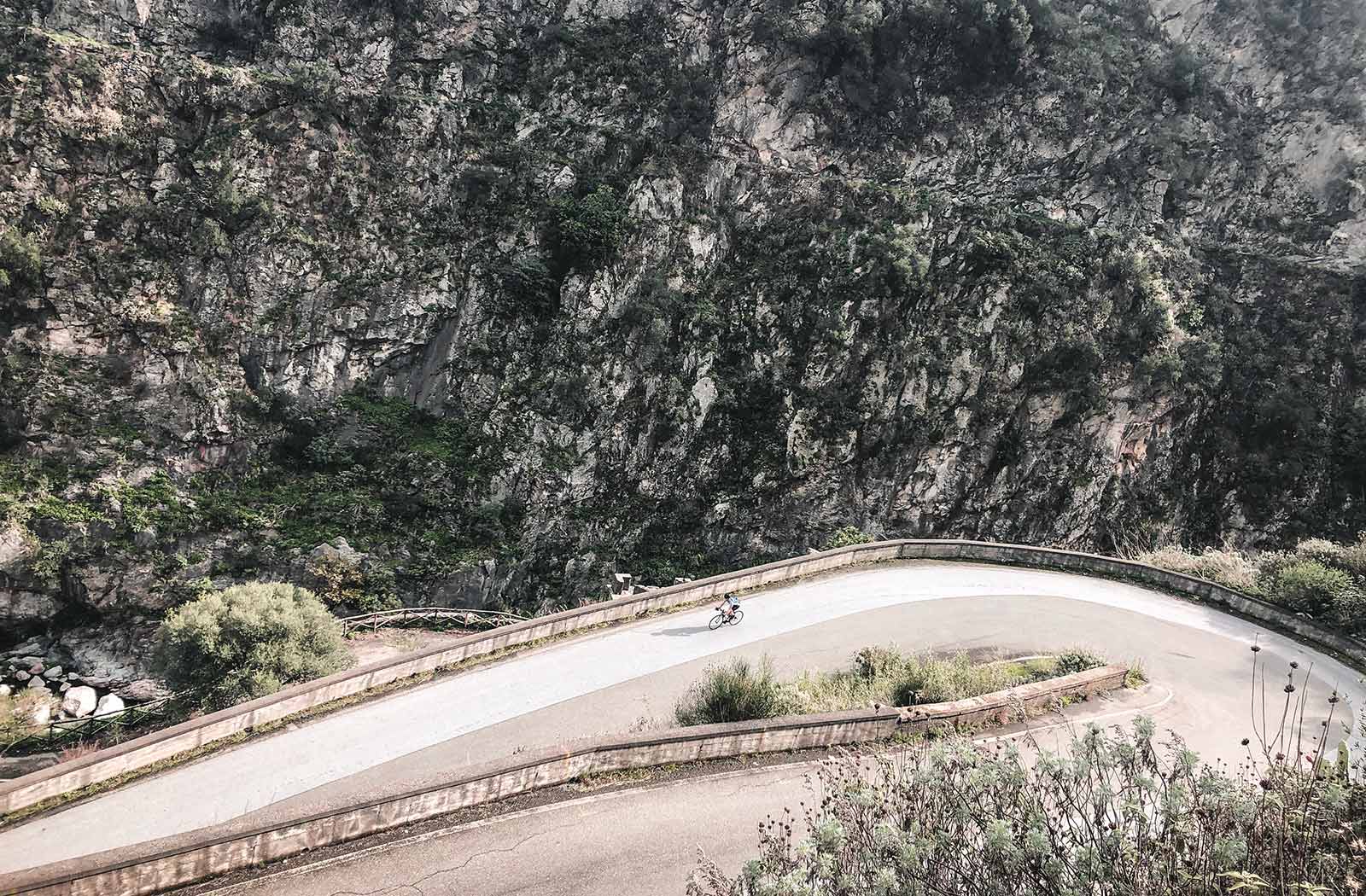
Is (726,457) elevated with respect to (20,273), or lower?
lower

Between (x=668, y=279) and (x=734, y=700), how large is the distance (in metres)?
21.3

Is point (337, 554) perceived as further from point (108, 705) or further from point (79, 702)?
point (79, 702)

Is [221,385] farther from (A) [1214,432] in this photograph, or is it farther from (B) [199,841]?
(A) [1214,432]

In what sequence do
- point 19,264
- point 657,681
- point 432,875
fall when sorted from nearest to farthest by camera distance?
point 432,875
point 657,681
point 19,264

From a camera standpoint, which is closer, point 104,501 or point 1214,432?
point 104,501

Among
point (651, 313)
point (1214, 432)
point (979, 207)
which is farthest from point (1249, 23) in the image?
point (651, 313)

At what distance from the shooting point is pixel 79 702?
17.2 metres

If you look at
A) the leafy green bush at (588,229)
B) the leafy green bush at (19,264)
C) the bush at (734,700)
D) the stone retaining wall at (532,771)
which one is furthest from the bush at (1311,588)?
the leafy green bush at (19,264)

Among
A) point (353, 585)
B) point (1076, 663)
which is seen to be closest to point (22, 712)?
point (353, 585)

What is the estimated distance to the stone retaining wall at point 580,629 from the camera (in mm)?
7836

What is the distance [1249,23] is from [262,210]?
146 feet

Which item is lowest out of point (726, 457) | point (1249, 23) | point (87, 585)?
point (87, 585)

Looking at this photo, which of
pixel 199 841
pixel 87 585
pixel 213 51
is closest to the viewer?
pixel 199 841

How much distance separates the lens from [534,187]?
28922mm
